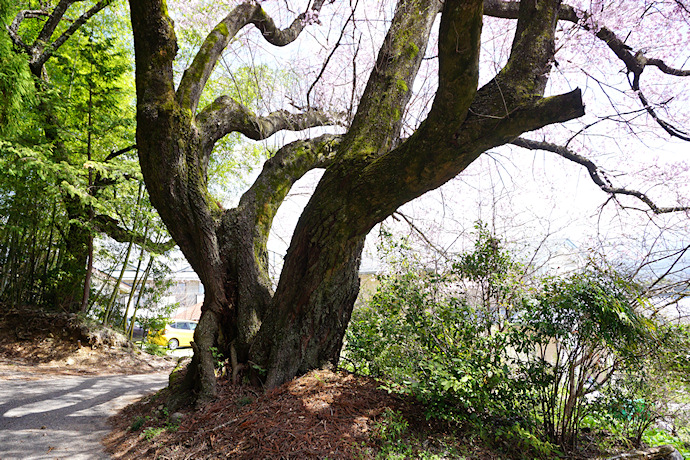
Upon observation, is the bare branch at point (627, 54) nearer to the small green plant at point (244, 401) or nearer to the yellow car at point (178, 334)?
the small green plant at point (244, 401)

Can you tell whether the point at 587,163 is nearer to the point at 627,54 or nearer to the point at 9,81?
the point at 627,54

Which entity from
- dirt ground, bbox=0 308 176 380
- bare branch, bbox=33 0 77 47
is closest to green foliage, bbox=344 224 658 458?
dirt ground, bbox=0 308 176 380

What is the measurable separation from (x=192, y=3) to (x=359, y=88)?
591cm

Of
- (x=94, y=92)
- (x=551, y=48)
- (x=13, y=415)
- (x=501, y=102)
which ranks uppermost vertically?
(x=94, y=92)

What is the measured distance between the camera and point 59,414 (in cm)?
359

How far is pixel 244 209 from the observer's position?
3881mm

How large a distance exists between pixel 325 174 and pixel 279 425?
77.3 inches

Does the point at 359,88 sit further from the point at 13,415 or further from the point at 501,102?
the point at 13,415

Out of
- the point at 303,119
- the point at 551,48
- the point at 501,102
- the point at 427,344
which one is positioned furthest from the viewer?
the point at 303,119

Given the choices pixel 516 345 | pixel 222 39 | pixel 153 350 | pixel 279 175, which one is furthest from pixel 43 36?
pixel 516 345

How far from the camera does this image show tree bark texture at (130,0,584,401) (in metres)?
2.33

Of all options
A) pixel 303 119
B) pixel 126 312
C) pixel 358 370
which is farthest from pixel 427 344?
pixel 126 312

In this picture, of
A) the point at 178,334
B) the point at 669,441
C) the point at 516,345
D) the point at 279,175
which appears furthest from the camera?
the point at 178,334

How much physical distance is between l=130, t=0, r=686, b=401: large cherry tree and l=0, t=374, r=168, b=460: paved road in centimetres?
88
